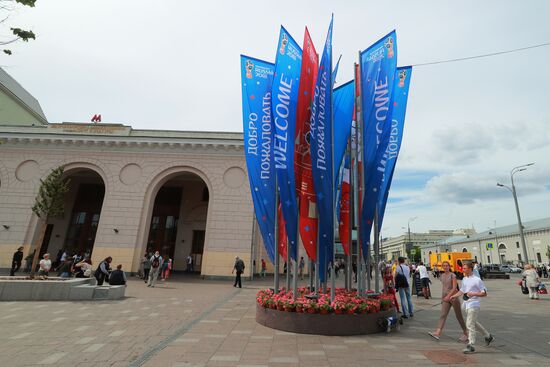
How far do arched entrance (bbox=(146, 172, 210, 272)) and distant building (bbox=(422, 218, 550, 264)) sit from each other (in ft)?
147

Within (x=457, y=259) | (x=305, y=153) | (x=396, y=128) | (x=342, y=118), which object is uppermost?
(x=342, y=118)

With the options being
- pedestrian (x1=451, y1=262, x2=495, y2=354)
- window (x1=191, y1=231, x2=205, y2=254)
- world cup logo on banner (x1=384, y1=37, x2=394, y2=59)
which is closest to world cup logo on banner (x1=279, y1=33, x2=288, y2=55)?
world cup logo on banner (x1=384, y1=37, x2=394, y2=59)

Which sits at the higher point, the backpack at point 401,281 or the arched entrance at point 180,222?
the arched entrance at point 180,222

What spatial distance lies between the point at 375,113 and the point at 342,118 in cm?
143

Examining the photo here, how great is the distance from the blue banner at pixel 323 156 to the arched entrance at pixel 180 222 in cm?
2044

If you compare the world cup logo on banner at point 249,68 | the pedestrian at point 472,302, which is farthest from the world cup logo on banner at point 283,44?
the pedestrian at point 472,302

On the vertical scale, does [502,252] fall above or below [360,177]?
above

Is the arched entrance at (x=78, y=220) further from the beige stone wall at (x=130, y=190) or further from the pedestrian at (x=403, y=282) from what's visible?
the pedestrian at (x=403, y=282)

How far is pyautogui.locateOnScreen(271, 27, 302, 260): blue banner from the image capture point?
7.91 m

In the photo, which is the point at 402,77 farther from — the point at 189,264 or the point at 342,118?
the point at 189,264

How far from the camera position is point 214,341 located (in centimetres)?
645

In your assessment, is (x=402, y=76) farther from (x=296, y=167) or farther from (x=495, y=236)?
(x=495, y=236)

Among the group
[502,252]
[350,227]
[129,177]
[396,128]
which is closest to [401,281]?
[350,227]

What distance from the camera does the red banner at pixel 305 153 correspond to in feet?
27.1
